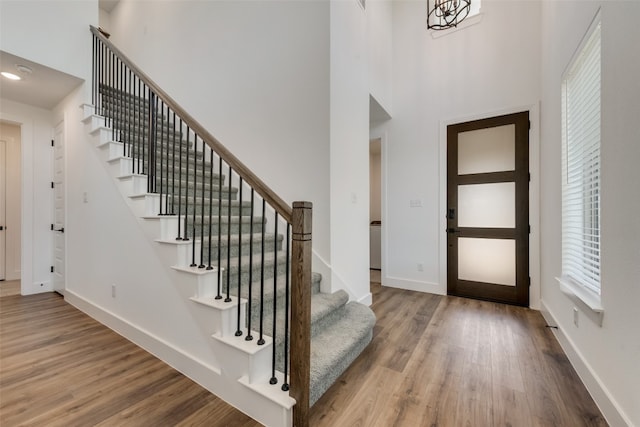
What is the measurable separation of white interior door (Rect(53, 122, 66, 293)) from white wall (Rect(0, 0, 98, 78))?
100 centimetres

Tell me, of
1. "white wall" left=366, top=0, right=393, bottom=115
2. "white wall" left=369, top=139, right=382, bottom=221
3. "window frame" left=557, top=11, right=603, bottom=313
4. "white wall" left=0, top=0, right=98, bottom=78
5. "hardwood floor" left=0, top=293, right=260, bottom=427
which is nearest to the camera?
"hardwood floor" left=0, top=293, right=260, bottom=427

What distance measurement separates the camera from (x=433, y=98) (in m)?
3.92

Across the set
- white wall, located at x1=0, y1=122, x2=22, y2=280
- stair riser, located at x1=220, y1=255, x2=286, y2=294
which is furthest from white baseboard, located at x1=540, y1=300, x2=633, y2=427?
white wall, located at x1=0, y1=122, x2=22, y2=280

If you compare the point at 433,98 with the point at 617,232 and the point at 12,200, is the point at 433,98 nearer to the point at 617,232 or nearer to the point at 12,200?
the point at 617,232

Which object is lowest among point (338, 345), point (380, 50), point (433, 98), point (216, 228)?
point (338, 345)

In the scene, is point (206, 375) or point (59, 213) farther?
point (59, 213)

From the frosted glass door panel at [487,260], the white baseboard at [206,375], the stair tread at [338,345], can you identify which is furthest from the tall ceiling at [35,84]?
the frosted glass door panel at [487,260]

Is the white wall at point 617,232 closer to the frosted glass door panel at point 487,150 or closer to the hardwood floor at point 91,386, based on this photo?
the frosted glass door panel at point 487,150

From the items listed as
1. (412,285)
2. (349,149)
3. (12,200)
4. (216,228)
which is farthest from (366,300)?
(12,200)

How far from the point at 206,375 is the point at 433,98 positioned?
4251 mm

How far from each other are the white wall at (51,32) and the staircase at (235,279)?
20cm

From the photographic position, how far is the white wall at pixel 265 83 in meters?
2.64

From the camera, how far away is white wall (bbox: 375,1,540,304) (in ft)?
11.1

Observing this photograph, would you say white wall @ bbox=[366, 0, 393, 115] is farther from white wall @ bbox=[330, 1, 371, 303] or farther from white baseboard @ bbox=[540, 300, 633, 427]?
white baseboard @ bbox=[540, 300, 633, 427]
